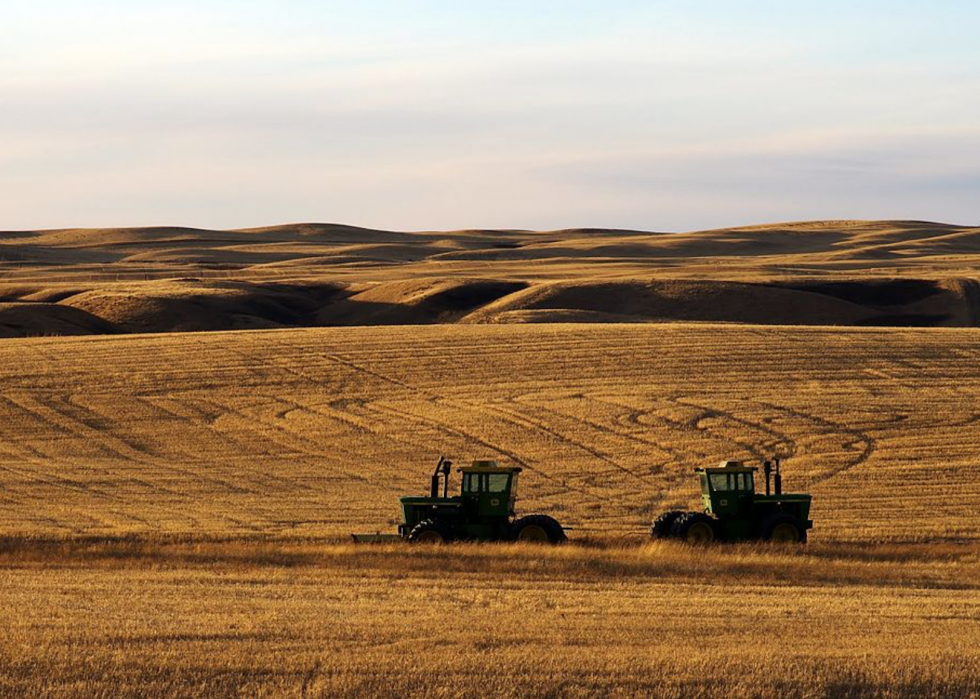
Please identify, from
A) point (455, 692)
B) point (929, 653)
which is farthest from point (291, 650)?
point (929, 653)

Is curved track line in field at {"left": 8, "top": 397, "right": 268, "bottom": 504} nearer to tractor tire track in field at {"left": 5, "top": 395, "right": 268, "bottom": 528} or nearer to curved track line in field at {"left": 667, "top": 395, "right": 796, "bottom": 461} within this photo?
tractor tire track in field at {"left": 5, "top": 395, "right": 268, "bottom": 528}

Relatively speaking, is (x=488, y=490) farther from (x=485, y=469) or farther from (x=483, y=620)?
(x=483, y=620)

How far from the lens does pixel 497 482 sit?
24.8m

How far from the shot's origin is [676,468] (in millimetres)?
33875

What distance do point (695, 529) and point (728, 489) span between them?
3.63 ft

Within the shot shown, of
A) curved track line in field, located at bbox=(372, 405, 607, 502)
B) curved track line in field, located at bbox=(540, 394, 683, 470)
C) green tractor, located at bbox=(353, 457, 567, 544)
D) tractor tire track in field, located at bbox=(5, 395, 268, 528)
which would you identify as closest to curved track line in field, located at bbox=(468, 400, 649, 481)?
curved track line in field, located at bbox=(540, 394, 683, 470)

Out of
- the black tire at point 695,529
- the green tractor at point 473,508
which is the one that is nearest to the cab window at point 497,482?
the green tractor at point 473,508

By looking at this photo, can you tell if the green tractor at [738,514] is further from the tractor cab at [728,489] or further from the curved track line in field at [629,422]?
the curved track line in field at [629,422]

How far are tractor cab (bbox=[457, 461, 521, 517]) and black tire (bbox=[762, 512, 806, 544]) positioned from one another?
451 centimetres

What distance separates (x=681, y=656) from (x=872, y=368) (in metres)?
32.7

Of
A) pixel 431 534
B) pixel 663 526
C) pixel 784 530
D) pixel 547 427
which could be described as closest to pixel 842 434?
pixel 547 427

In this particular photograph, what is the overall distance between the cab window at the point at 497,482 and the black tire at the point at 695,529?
10.0 ft

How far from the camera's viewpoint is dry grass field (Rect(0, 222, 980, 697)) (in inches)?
543

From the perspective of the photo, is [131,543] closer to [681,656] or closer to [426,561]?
[426,561]
